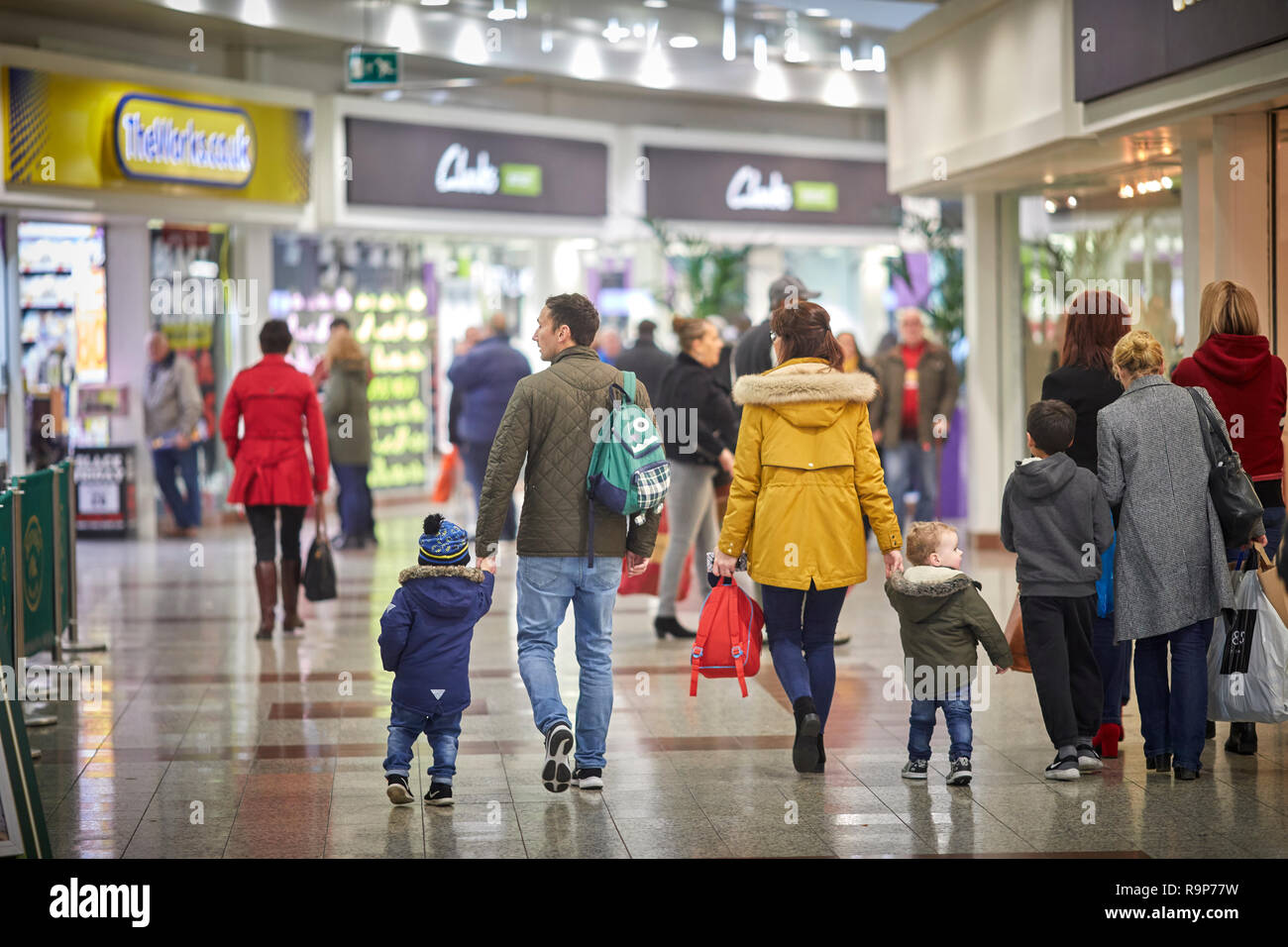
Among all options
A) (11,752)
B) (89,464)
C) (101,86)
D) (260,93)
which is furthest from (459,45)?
(11,752)

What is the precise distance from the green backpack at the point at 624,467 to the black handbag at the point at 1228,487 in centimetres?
197

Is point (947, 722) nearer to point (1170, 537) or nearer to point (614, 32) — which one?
point (1170, 537)

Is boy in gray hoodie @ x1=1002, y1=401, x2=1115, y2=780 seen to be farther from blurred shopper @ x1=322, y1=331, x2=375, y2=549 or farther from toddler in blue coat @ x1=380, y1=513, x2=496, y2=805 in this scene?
blurred shopper @ x1=322, y1=331, x2=375, y2=549

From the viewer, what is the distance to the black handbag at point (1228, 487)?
593 centimetres

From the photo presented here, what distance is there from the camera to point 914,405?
→ 543 inches

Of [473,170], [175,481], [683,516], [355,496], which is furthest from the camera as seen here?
[473,170]

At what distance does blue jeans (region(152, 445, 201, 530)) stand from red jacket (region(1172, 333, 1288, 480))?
36.0 ft

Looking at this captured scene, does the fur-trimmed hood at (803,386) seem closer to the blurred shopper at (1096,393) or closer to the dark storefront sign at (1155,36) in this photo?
the blurred shopper at (1096,393)

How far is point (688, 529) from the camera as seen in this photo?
929 cm

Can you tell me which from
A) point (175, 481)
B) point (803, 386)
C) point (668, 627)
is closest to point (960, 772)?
point (803, 386)

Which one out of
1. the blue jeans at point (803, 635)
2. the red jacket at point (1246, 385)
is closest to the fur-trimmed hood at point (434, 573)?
the blue jeans at point (803, 635)

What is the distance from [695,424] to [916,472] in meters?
5.19

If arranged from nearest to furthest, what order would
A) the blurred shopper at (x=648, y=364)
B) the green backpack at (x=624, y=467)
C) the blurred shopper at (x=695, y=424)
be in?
1. the green backpack at (x=624, y=467)
2. the blurred shopper at (x=695, y=424)
3. the blurred shopper at (x=648, y=364)
